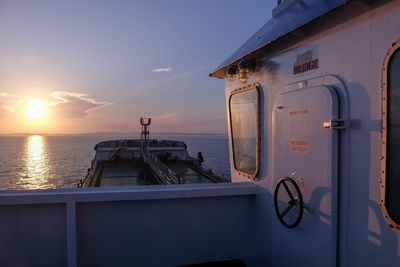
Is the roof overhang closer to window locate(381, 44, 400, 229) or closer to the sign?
the sign

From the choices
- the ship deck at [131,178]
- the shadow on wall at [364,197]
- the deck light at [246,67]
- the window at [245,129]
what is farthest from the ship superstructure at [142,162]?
the shadow on wall at [364,197]

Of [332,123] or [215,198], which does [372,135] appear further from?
[215,198]

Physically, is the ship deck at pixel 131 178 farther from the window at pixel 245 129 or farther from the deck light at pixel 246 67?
the deck light at pixel 246 67

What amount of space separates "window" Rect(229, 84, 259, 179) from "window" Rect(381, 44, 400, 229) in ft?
5.78

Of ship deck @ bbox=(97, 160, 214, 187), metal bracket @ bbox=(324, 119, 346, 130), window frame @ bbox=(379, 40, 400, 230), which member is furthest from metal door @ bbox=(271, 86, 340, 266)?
ship deck @ bbox=(97, 160, 214, 187)

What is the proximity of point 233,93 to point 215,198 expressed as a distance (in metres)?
1.59

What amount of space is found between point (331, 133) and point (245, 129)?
5.82 ft

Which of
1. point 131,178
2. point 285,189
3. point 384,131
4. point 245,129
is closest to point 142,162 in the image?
point 131,178

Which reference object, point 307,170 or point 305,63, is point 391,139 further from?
point 305,63

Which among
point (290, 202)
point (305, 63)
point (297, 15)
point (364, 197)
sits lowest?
point (290, 202)

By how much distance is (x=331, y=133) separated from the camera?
2330 millimetres

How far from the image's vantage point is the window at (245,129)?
12.2 feet

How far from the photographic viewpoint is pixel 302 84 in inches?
108

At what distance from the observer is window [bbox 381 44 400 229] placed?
6.08 feet
